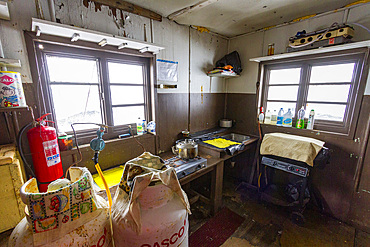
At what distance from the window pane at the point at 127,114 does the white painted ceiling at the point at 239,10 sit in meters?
1.17

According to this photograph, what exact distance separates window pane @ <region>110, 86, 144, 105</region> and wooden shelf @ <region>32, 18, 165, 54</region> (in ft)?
1.54

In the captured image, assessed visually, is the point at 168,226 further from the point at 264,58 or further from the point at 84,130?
the point at 264,58

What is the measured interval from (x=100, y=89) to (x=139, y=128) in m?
0.62

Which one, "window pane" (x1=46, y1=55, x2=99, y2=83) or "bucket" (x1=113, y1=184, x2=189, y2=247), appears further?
"window pane" (x1=46, y1=55, x2=99, y2=83)

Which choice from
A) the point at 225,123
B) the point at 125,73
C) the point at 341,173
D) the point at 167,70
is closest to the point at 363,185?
the point at 341,173

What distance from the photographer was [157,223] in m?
0.86

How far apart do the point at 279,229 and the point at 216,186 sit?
88 cm

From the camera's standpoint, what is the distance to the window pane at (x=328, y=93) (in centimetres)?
204

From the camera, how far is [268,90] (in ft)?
8.86

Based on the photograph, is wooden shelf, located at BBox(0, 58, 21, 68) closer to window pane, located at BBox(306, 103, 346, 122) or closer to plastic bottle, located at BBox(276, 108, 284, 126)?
plastic bottle, located at BBox(276, 108, 284, 126)

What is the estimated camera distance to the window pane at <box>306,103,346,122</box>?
6.80ft

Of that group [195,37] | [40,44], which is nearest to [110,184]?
[40,44]

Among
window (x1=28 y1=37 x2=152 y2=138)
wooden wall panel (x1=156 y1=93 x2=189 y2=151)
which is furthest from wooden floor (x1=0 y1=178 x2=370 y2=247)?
window (x1=28 y1=37 x2=152 y2=138)

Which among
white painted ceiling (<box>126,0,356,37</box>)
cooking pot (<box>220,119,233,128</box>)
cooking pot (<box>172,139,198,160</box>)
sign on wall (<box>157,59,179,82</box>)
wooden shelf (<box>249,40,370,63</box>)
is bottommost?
cooking pot (<box>172,139,198,160</box>)
